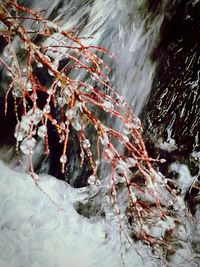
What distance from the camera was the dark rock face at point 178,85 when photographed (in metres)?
1.63

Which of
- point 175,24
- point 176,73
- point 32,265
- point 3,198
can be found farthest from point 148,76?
point 32,265

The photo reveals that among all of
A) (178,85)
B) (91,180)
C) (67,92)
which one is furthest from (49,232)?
(178,85)

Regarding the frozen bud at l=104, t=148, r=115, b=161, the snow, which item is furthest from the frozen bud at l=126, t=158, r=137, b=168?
the snow

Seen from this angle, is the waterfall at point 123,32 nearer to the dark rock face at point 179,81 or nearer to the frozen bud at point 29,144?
the dark rock face at point 179,81

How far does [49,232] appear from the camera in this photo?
1.33 m

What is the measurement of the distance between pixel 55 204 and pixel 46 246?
0.16 metres

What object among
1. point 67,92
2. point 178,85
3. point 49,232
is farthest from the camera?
point 178,85

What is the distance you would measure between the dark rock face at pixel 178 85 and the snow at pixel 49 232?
475 millimetres

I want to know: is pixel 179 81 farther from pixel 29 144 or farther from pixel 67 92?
pixel 29 144

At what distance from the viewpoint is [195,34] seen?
1.64 m

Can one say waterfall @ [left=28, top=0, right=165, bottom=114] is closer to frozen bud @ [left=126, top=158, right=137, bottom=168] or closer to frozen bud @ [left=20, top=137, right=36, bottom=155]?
frozen bud @ [left=126, top=158, right=137, bottom=168]

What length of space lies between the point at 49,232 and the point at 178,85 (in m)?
0.87

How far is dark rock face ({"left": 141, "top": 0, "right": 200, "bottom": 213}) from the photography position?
5.34 feet

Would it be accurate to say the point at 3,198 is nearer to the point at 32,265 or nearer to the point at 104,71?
the point at 32,265
